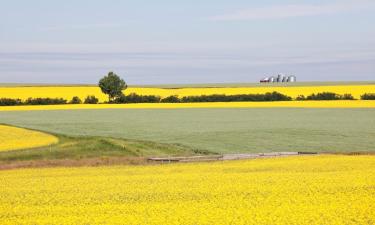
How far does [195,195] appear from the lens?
16.5m

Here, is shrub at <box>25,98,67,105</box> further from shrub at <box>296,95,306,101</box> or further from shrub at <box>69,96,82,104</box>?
shrub at <box>296,95,306,101</box>

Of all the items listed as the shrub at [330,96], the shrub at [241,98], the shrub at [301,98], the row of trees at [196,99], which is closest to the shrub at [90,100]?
the row of trees at [196,99]

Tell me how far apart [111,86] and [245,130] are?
55.1m

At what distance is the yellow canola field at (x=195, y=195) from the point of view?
44.2 ft

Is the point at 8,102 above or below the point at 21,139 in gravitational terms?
above

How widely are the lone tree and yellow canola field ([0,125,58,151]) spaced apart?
52125 mm

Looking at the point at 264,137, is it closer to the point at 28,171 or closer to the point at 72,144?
the point at 72,144

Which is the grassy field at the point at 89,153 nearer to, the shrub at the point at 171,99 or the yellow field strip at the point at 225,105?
the yellow field strip at the point at 225,105

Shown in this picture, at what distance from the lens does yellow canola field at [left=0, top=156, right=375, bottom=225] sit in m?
13.5

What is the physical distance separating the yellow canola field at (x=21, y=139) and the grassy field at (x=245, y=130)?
98.2 inches

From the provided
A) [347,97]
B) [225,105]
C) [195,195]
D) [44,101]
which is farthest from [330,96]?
[195,195]

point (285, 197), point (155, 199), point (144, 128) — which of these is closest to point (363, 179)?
point (285, 197)

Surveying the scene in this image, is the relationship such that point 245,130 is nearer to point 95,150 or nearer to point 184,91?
point 95,150

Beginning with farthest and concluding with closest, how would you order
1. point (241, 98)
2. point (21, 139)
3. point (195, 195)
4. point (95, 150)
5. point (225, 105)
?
point (241, 98) < point (225, 105) < point (21, 139) < point (95, 150) < point (195, 195)
